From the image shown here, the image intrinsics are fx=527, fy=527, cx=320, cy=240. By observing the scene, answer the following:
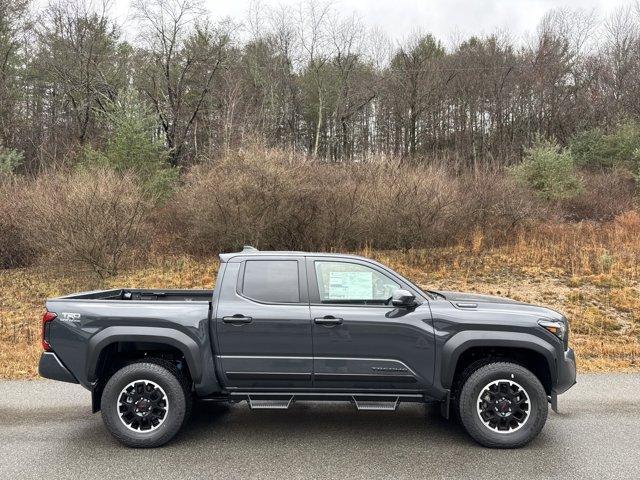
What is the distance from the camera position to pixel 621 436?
5.00m

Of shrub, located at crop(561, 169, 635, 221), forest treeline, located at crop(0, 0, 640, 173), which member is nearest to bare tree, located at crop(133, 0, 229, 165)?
forest treeline, located at crop(0, 0, 640, 173)

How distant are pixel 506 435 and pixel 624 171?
2716cm

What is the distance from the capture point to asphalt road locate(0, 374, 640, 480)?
4270 millimetres

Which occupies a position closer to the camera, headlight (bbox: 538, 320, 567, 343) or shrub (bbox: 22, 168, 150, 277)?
headlight (bbox: 538, 320, 567, 343)

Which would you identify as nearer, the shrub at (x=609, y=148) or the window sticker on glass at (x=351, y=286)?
the window sticker on glass at (x=351, y=286)

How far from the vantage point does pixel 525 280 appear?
14.7m

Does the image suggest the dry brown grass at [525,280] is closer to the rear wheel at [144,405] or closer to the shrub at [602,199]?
the rear wheel at [144,405]

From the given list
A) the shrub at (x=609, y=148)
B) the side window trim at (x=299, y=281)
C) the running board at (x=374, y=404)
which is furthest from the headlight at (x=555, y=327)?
the shrub at (x=609, y=148)

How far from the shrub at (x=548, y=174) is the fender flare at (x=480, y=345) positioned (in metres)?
19.5

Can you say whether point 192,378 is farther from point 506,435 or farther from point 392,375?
point 506,435

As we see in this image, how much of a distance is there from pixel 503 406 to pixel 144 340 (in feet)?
11.0

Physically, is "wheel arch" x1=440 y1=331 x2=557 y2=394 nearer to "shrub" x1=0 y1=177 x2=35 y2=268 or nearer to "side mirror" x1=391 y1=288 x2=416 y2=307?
"side mirror" x1=391 y1=288 x2=416 y2=307

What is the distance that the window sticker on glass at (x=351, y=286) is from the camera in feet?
16.6

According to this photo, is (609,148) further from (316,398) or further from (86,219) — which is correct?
(316,398)
